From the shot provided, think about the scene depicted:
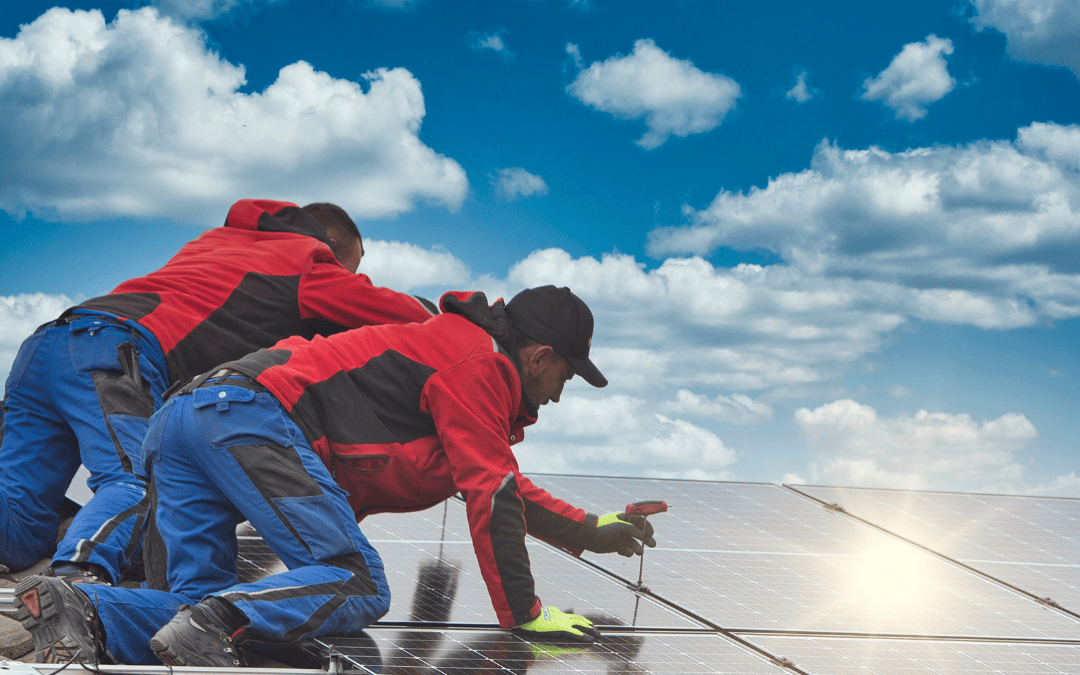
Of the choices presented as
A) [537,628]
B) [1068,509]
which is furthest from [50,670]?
[1068,509]

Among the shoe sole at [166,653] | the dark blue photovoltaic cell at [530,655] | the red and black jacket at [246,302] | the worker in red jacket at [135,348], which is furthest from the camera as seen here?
the red and black jacket at [246,302]

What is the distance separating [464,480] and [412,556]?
136 centimetres

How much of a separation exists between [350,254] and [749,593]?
3107 mm

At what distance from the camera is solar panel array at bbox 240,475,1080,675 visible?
11.7ft

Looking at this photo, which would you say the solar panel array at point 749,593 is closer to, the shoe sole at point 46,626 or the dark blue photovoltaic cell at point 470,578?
the dark blue photovoltaic cell at point 470,578

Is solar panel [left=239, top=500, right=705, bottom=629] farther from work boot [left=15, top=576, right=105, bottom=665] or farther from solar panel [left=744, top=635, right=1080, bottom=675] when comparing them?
work boot [left=15, top=576, right=105, bottom=665]

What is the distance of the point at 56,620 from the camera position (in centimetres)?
297

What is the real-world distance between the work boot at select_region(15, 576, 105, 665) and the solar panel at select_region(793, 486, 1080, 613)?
194 inches

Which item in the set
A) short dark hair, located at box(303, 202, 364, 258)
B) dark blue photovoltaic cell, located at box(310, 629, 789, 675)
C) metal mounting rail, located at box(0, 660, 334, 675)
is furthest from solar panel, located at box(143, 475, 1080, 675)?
short dark hair, located at box(303, 202, 364, 258)

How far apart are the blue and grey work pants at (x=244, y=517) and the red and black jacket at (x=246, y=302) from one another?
1.40 metres

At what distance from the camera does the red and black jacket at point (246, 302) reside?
4.77 m

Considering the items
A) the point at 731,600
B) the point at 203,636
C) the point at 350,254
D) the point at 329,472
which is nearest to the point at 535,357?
the point at 329,472

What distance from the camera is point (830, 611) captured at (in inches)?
180

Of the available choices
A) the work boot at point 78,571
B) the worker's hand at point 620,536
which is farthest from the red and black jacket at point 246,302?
the worker's hand at point 620,536
